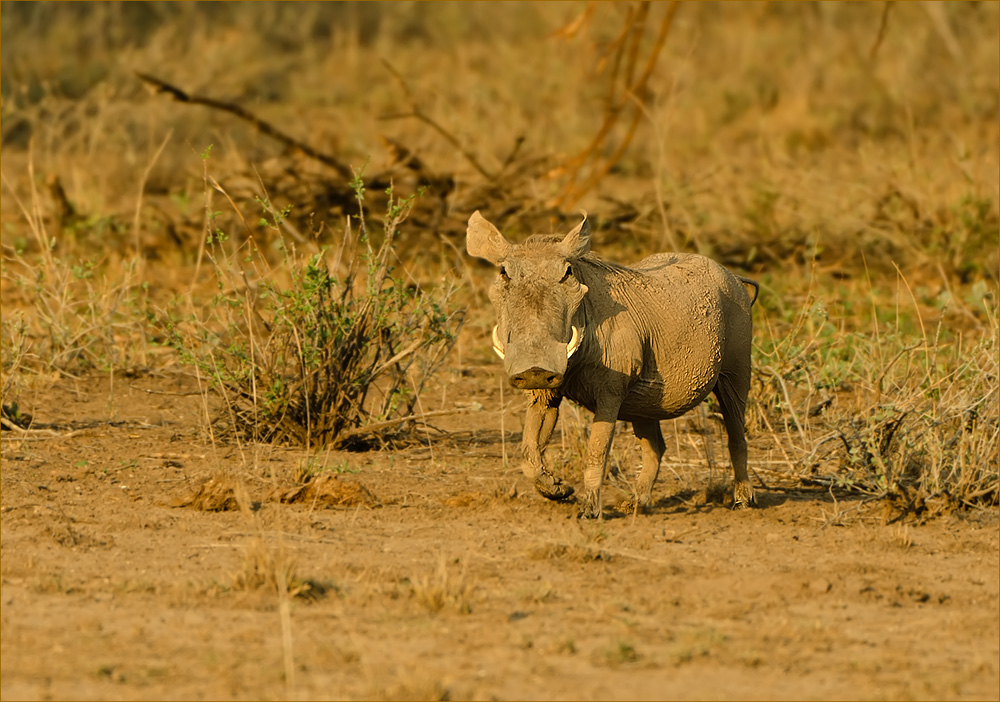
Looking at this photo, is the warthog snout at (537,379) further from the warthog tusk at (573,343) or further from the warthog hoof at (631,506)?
the warthog hoof at (631,506)

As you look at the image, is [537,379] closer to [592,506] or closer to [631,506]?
[592,506]

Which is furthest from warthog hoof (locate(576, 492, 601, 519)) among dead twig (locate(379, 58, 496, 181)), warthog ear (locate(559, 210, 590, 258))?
dead twig (locate(379, 58, 496, 181))

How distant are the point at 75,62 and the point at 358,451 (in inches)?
554

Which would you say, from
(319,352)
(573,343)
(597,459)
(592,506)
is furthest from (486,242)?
(319,352)

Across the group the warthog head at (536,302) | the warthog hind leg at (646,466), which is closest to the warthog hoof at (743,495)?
the warthog hind leg at (646,466)

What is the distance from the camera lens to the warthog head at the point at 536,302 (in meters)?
5.38

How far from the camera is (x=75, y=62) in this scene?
64.7 ft

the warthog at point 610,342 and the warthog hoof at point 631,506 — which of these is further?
the warthog hoof at point 631,506

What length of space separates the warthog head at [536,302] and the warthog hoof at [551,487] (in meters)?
0.66

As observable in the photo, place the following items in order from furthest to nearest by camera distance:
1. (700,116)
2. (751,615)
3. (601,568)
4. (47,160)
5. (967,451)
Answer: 1. (700,116)
2. (47,160)
3. (967,451)
4. (601,568)
5. (751,615)

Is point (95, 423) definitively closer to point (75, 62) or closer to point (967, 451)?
point (967, 451)

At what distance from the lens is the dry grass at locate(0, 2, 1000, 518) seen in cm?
738

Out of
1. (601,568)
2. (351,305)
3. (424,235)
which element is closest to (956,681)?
(601,568)

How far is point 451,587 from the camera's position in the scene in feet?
16.2
